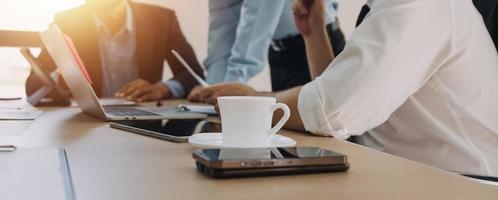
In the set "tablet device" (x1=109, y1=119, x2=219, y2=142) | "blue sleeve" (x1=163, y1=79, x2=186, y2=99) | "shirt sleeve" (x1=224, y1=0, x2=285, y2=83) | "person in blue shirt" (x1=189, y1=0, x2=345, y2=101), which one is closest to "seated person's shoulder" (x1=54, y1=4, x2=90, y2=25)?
"blue sleeve" (x1=163, y1=79, x2=186, y2=99)

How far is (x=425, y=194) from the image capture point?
498 mm

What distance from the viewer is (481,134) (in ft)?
3.25

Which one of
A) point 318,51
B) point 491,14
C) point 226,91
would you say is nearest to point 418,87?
point 491,14

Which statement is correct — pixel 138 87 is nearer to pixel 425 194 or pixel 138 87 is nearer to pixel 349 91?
pixel 349 91

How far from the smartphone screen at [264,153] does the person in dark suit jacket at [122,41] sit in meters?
1.81

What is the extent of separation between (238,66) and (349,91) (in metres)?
1.11

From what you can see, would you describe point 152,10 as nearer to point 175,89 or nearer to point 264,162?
point 175,89

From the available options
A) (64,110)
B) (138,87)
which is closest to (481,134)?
(64,110)

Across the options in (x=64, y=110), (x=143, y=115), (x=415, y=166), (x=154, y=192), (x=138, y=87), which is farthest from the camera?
(x=138, y=87)

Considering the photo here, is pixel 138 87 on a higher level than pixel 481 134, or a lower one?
lower

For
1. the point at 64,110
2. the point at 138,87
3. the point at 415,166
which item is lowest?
the point at 138,87

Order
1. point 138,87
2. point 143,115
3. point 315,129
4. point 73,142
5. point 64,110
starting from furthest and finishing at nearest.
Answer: point 138,87 → point 64,110 → point 143,115 → point 315,129 → point 73,142

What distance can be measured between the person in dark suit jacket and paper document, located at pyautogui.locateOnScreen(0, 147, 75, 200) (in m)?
1.78

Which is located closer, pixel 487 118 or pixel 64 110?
pixel 487 118
